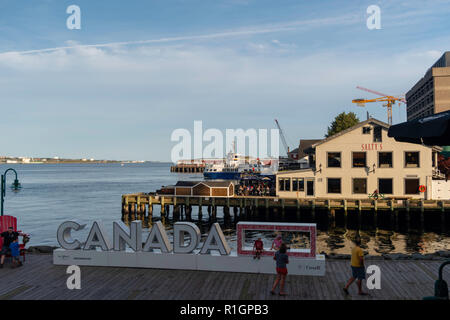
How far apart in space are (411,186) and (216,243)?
1446 inches

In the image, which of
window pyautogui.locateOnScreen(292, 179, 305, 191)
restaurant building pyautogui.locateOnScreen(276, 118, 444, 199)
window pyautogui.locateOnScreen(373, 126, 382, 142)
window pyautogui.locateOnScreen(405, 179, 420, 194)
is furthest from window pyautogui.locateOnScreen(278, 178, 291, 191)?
window pyautogui.locateOnScreen(405, 179, 420, 194)

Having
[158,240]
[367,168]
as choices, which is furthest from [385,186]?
[158,240]

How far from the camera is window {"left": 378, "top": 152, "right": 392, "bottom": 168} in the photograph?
45.5 m

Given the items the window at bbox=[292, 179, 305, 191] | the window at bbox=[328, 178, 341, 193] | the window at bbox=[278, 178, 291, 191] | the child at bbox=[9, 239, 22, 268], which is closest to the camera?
the child at bbox=[9, 239, 22, 268]

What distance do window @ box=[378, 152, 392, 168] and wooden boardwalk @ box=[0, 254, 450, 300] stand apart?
30.1 metres

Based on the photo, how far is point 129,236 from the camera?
17078 millimetres

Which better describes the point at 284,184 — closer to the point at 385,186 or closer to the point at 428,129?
the point at 385,186

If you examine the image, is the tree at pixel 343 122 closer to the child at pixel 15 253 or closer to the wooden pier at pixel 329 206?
the wooden pier at pixel 329 206

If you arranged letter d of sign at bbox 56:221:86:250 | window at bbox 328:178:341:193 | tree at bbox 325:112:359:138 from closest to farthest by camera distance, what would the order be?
letter d of sign at bbox 56:221:86:250
window at bbox 328:178:341:193
tree at bbox 325:112:359:138

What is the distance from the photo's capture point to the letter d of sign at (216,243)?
16.3m

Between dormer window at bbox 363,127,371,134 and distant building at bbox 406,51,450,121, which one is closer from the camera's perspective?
dormer window at bbox 363,127,371,134

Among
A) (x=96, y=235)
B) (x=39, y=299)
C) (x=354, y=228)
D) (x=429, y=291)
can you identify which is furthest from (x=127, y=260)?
(x=354, y=228)

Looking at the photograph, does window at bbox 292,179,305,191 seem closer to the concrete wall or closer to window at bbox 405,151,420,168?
window at bbox 405,151,420,168

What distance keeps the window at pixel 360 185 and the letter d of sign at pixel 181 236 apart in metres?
34.6
